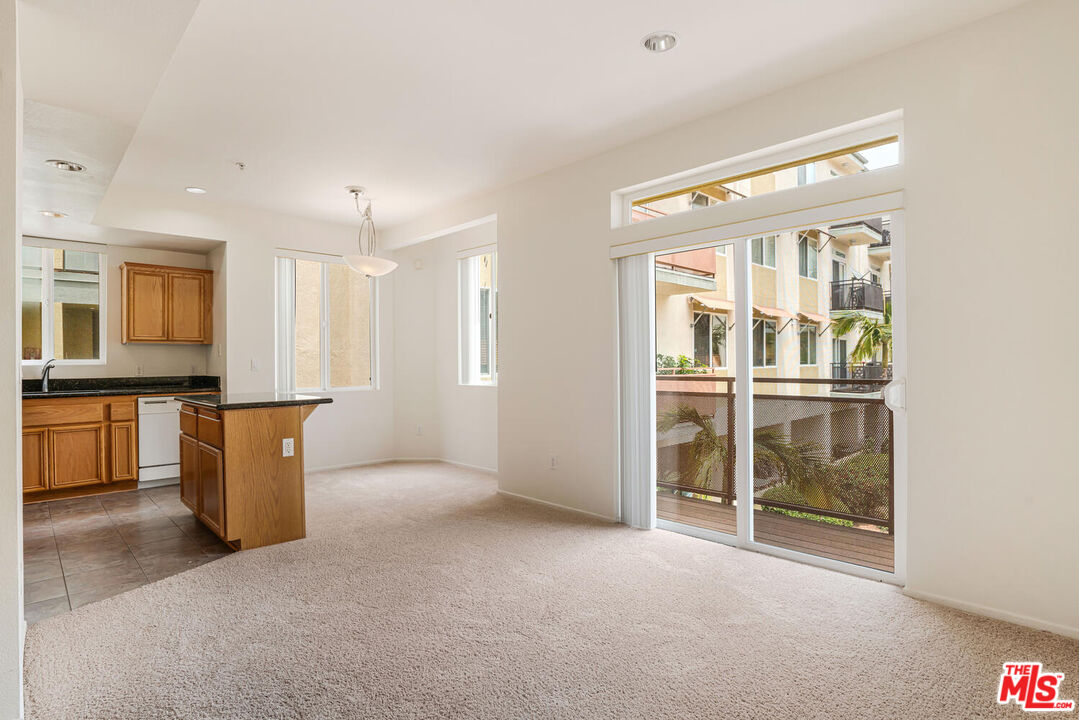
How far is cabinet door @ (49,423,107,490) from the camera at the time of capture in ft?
16.4

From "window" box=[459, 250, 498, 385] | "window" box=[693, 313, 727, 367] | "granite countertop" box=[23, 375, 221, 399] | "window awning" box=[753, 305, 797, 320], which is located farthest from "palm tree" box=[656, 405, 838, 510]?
"granite countertop" box=[23, 375, 221, 399]

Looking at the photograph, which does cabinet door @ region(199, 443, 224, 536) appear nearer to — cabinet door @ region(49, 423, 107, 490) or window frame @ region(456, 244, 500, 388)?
cabinet door @ region(49, 423, 107, 490)

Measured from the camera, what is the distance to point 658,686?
2086mm

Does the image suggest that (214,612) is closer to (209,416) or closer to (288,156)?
(209,416)

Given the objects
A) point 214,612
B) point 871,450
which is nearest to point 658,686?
point 871,450

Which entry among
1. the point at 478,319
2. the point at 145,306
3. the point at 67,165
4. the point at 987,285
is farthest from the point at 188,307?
the point at 987,285

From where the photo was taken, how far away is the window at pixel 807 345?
3350 millimetres

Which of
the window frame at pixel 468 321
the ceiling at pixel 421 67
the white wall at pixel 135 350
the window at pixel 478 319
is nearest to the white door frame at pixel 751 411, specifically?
the ceiling at pixel 421 67

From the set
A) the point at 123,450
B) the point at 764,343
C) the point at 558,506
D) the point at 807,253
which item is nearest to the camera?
the point at 807,253

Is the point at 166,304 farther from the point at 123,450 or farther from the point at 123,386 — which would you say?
the point at 123,450

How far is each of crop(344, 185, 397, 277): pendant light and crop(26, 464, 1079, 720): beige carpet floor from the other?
8.03 ft

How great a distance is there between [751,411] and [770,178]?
1428 millimetres

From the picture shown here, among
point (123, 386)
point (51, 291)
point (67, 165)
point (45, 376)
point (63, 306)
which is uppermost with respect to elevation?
point (67, 165)

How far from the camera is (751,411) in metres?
3.57
